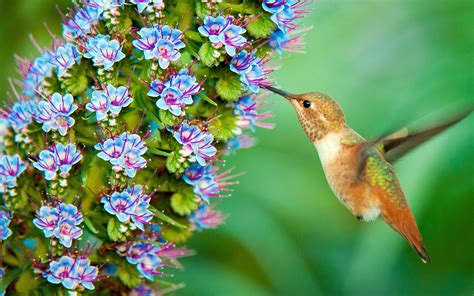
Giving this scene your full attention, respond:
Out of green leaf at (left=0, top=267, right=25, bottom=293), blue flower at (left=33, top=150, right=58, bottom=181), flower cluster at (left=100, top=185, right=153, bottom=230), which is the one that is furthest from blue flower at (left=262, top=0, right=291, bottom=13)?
green leaf at (left=0, top=267, right=25, bottom=293)

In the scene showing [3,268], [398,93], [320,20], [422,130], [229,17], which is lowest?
[398,93]

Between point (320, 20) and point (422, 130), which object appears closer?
point (422, 130)

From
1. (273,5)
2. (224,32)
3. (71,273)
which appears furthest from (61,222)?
(273,5)

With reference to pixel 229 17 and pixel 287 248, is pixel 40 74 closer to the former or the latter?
pixel 229 17

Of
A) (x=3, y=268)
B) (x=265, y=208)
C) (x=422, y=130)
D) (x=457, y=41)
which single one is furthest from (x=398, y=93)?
(x=3, y=268)

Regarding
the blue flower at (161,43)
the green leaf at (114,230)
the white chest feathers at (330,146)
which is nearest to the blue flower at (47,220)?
the green leaf at (114,230)

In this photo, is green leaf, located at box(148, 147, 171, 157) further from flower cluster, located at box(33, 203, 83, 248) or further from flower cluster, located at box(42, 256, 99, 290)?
flower cluster, located at box(42, 256, 99, 290)

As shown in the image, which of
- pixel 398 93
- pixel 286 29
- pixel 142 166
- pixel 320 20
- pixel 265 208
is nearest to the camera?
pixel 142 166

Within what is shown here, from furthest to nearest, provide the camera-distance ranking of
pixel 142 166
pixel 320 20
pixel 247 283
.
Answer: pixel 320 20, pixel 247 283, pixel 142 166
